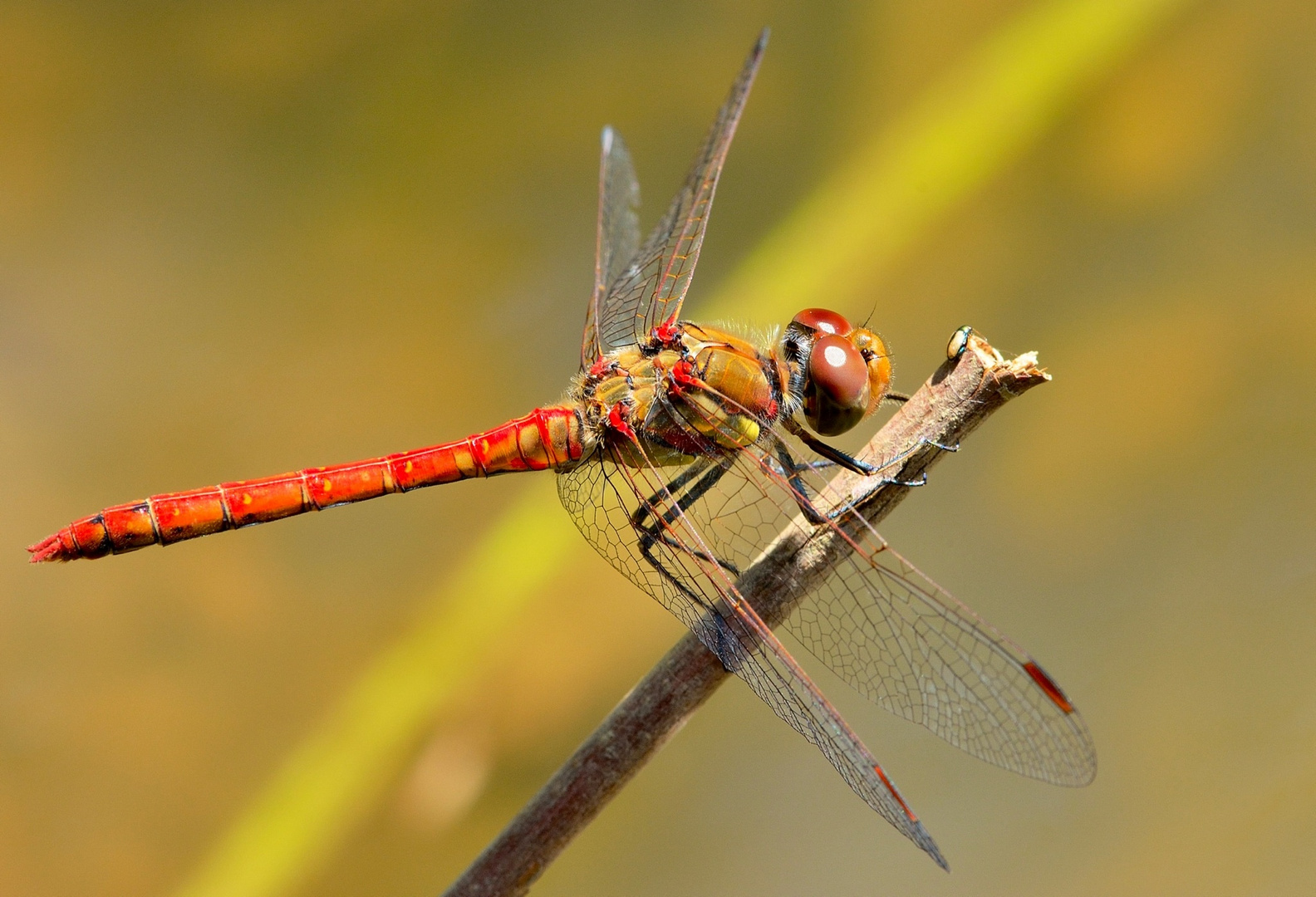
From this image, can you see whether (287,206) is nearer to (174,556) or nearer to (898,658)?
(174,556)

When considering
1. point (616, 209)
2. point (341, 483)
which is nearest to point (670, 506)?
point (341, 483)

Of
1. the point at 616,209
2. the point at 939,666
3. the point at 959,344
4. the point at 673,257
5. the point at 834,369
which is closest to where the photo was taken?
the point at 959,344

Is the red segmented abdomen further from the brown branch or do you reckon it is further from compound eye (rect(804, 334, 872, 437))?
the brown branch

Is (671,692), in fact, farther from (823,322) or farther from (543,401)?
(543,401)

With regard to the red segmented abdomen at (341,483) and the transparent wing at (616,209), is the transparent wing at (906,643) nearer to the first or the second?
the red segmented abdomen at (341,483)

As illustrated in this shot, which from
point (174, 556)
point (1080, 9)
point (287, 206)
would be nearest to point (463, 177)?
point (287, 206)

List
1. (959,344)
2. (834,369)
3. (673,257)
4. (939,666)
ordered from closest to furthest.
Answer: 1. (959,344)
2. (939,666)
3. (834,369)
4. (673,257)

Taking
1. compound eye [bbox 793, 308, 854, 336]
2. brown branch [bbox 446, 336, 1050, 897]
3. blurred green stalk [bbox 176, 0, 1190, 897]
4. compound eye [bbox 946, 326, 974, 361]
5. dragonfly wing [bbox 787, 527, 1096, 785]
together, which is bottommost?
dragonfly wing [bbox 787, 527, 1096, 785]

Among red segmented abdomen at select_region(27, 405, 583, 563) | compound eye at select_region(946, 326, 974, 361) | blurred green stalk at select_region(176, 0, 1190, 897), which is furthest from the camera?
blurred green stalk at select_region(176, 0, 1190, 897)

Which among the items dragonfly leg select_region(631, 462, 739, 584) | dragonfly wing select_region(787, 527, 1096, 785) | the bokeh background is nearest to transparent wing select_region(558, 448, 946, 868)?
dragonfly leg select_region(631, 462, 739, 584)
